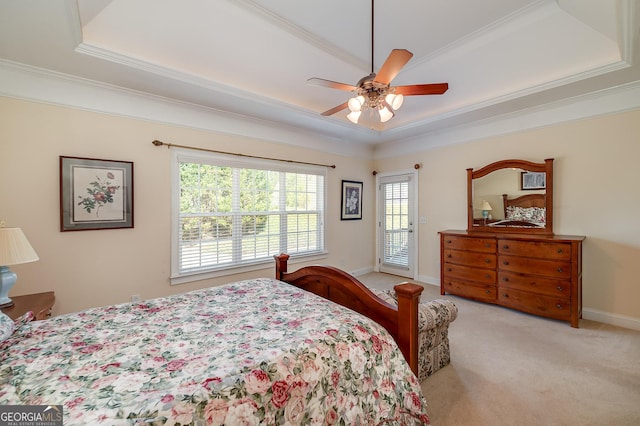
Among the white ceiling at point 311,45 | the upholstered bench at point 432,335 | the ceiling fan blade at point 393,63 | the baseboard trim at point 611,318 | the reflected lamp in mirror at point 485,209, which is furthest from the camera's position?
the reflected lamp in mirror at point 485,209

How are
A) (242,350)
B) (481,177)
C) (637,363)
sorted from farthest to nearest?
(481,177)
(637,363)
(242,350)

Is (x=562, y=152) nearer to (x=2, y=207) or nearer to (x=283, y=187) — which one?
(x=283, y=187)

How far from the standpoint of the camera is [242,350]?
123 cm

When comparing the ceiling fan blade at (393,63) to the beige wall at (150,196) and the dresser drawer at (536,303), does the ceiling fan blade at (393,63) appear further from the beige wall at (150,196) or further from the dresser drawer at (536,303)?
the dresser drawer at (536,303)

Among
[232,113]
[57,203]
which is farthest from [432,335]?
[57,203]

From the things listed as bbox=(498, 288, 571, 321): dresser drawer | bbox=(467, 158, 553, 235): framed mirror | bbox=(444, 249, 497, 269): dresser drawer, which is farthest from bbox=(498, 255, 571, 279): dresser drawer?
bbox=(467, 158, 553, 235): framed mirror

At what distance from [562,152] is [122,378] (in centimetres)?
468

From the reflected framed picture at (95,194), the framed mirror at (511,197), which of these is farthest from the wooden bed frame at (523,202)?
the reflected framed picture at (95,194)

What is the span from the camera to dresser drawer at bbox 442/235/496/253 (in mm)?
3568

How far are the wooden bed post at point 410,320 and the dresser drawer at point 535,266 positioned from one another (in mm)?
2533

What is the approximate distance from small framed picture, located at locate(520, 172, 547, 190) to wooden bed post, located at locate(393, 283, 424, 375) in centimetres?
309

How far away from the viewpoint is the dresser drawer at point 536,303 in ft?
9.82

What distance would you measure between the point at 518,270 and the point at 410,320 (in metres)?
2.63

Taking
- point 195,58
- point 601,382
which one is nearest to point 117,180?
point 195,58
